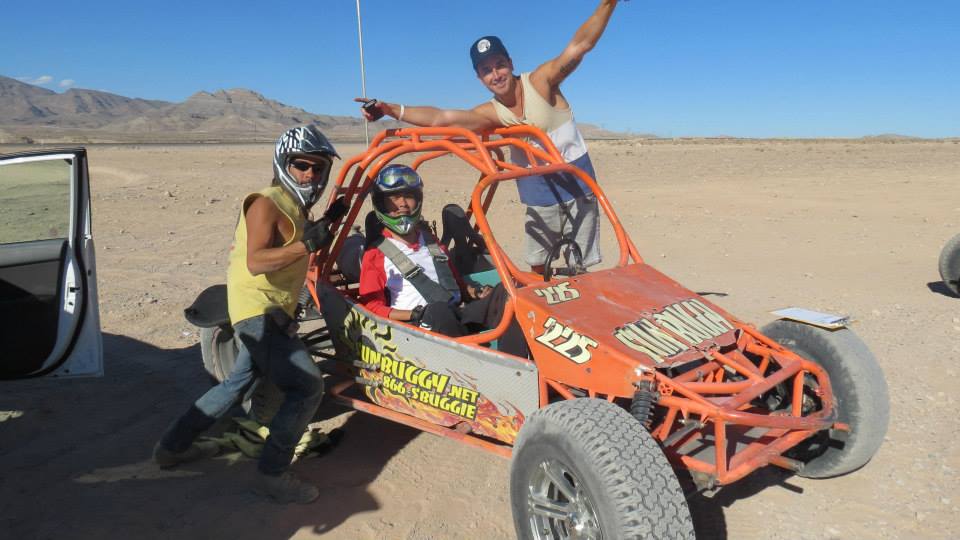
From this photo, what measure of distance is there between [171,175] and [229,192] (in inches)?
195

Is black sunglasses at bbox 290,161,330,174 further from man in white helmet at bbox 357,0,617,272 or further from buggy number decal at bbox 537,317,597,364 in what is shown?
buggy number decal at bbox 537,317,597,364

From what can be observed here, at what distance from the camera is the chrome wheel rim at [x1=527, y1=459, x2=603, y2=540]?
2.83m

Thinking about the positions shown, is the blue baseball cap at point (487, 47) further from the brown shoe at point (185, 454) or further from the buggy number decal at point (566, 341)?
the brown shoe at point (185, 454)

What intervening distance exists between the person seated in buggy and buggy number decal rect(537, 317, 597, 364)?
27.5 inches

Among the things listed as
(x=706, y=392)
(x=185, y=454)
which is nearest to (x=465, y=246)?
(x=185, y=454)

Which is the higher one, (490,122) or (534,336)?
(490,122)

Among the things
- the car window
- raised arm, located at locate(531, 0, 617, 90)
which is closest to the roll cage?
raised arm, located at locate(531, 0, 617, 90)

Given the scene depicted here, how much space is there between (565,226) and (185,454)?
300 cm

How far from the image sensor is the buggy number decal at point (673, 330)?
326 cm

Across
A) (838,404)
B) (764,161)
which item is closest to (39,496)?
(838,404)

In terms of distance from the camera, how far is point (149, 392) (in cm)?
537

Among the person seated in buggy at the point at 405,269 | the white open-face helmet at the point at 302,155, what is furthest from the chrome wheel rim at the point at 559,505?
the white open-face helmet at the point at 302,155

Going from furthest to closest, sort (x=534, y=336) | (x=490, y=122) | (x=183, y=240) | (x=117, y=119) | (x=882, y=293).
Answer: (x=117, y=119), (x=183, y=240), (x=882, y=293), (x=490, y=122), (x=534, y=336)

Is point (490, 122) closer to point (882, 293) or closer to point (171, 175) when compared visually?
point (882, 293)
